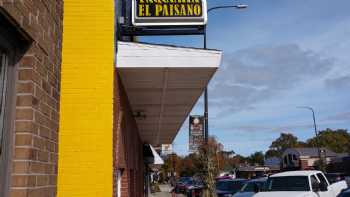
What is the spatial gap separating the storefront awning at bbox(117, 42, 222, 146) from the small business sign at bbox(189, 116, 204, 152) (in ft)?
14.5

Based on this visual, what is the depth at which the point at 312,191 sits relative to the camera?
14258 mm

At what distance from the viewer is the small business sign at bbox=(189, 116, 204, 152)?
53.6ft

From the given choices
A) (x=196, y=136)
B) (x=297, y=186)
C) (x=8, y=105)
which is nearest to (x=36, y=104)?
(x=8, y=105)

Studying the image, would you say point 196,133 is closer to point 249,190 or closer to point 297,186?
point 297,186

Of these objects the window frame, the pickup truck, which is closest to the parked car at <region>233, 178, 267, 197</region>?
the pickup truck

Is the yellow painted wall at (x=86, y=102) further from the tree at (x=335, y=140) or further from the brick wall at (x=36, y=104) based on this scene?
the tree at (x=335, y=140)

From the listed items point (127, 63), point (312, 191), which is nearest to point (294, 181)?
point (312, 191)

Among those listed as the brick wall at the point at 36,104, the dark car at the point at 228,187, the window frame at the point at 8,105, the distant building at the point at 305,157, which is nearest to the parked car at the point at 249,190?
the dark car at the point at 228,187

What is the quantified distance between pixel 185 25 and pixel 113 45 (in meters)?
3.03

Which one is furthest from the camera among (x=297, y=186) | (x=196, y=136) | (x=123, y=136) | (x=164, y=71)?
(x=196, y=136)

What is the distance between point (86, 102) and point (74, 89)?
26cm

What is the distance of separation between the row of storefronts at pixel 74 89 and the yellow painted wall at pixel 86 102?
0.01 m

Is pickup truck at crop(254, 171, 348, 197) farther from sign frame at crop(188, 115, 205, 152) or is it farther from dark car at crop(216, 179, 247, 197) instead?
dark car at crop(216, 179, 247, 197)

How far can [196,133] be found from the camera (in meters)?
16.8
